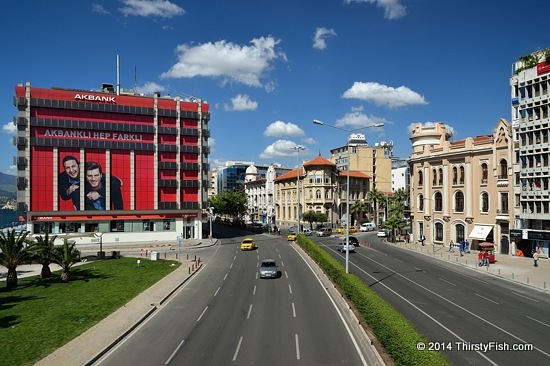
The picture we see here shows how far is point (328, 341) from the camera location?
731 inches

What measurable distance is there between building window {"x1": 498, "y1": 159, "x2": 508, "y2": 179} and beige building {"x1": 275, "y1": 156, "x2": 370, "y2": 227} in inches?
1948

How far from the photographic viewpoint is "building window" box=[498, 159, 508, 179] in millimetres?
53781

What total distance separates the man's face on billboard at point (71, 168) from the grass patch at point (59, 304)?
27.7 meters

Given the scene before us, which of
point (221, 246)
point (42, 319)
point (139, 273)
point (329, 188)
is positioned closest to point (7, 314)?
point (42, 319)

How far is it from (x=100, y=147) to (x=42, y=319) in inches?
1902

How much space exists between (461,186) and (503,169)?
290 inches

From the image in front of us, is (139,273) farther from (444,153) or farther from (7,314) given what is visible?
(444,153)

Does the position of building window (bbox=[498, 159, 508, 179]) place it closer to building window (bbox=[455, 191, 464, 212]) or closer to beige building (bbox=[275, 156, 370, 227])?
building window (bbox=[455, 191, 464, 212])

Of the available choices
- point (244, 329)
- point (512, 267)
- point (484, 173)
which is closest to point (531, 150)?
point (484, 173)

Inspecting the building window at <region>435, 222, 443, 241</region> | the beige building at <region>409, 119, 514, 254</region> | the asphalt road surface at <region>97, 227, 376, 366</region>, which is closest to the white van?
the beige building at <region>409, 119, 514, 254</region>

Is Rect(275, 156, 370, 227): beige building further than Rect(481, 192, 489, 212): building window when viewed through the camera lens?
Yes

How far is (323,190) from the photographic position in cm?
10038

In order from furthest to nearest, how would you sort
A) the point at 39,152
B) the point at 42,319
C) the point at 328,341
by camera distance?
the point at 39,152, the point at 42,319, the point at 328,341

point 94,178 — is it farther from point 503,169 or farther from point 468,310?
point 503,169
